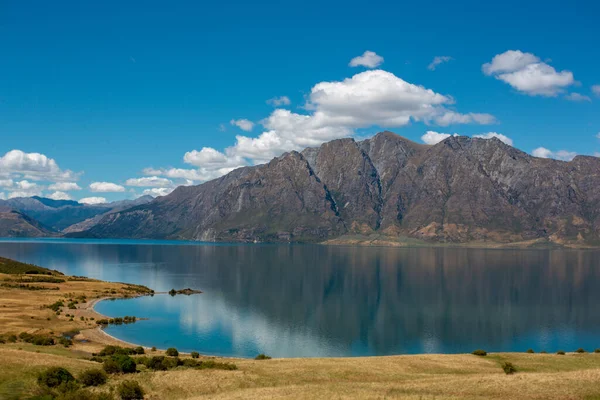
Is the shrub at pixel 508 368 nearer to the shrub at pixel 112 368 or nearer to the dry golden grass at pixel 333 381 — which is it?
the dry golden grass at pixel 333 381

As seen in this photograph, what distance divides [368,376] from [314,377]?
684cm

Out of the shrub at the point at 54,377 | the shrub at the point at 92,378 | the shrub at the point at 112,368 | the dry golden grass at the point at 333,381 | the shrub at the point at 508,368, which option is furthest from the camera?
the shrub at the point at 508,368

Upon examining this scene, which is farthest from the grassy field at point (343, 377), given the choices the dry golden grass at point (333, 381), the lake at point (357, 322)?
the lake at point (357, 322)

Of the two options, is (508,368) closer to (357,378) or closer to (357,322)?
(357,378)

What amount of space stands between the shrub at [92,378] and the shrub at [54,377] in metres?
1.02

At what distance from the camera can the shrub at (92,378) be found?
47.0m

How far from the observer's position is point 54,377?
45.2 metres

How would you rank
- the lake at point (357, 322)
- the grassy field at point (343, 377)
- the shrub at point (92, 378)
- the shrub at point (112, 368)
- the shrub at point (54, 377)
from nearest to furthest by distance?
the shrub at point (54, 377), the grassy field at point (343, 377), the shrub at point (92, 378), the shrub at point (112, 368), the lake at point (357, 322)

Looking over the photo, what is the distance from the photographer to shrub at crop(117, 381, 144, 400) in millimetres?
44750

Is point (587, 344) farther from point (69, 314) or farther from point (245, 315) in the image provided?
point (69, 314)

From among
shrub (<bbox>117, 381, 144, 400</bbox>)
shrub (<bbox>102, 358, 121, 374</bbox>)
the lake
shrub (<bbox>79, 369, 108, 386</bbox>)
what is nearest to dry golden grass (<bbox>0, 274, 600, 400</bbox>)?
shrub (<bbox>79, 369, 108, 386</bbox>)

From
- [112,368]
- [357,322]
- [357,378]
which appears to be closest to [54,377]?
[112,368]

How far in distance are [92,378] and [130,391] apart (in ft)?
16.4

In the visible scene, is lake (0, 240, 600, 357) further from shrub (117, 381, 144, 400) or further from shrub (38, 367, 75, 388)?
shrub (38, 367, 75, 388)
